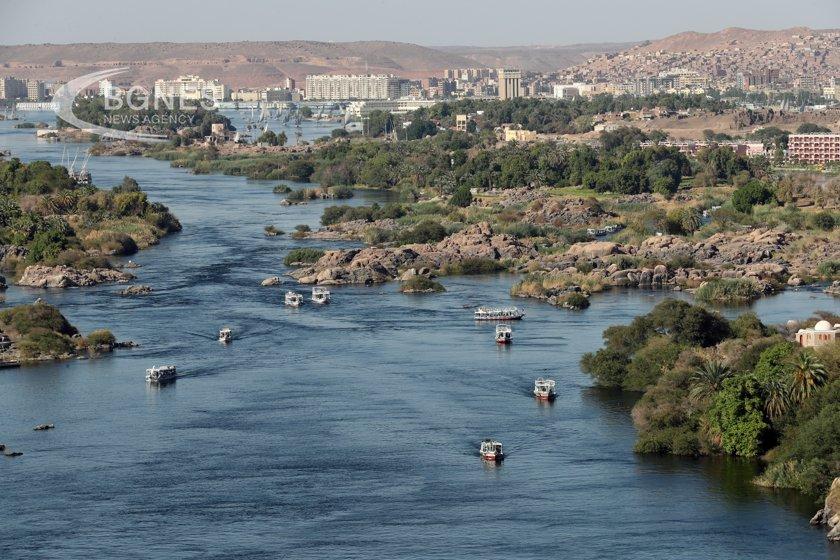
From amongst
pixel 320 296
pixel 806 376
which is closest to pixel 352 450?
pixel 806 376

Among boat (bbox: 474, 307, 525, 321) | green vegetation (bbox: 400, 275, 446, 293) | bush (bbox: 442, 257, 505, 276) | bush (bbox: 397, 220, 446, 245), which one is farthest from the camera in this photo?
bush (bbox: 397, 220, 446, 245)

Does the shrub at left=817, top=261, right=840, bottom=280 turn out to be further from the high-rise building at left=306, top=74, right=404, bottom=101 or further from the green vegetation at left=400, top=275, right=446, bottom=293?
the high-rise building at left=306, top=74, right=404, bottom=101

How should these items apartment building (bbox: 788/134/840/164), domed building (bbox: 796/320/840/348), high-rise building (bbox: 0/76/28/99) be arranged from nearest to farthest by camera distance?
domed building (bbox: 796/320/840/348)
apartment building (bbox: 788/134/840/164)
high-rise building (bbox: 0/76/28/99)

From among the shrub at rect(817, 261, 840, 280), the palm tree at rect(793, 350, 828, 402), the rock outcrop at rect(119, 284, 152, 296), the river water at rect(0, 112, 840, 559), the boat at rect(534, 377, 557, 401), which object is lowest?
the river water at rect(0, 112, 840, 559)

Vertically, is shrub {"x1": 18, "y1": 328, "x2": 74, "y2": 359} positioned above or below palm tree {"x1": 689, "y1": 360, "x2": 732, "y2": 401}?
below

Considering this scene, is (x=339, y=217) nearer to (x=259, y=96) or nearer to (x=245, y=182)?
(x=245, y=182)

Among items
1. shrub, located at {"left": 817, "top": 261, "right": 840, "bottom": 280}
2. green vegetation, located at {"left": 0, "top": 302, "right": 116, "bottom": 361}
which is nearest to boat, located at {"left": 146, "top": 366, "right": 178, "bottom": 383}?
green vegetation, located at {"left": 0, "top": 302, "right": 116, "bottom": 361}

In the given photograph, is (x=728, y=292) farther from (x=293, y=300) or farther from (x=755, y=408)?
(x=755, y=408)
